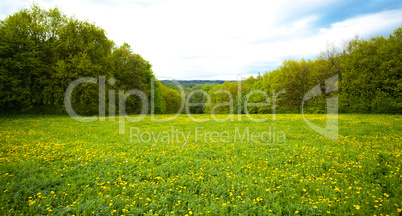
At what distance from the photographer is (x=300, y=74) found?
120 ft

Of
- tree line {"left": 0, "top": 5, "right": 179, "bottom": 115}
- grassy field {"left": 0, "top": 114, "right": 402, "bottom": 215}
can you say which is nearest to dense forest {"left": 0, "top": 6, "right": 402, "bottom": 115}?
tree line {"left": 0, "top": 5, "right": 179, "bottom": 115}

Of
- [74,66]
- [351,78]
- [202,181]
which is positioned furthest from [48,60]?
[351,78]

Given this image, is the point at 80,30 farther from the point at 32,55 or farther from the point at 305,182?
the point at 305,182

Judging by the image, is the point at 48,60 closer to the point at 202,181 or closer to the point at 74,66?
the point at 74,66

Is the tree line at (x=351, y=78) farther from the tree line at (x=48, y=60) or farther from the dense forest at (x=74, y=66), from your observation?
the tree line at (x=48, y=60)

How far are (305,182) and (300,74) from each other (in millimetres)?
36519

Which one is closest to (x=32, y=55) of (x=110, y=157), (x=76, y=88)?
(x=76, y=88)

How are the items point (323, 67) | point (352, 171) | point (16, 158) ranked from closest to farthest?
point (352, 171) < point (16, 158) < point (323, 67)

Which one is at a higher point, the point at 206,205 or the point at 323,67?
the point at 323,67

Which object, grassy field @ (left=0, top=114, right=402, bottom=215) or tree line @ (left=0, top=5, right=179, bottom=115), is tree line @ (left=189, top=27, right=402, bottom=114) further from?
tree line @ (left=0, top=5, right=179, bottom=115)

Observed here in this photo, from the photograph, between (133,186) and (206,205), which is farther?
(133,186)

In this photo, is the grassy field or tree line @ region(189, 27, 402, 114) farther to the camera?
tree line @ region(189, 27, 402, 114)

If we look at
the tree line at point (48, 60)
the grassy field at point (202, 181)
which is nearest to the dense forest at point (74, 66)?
the tree line at point (48, 60)

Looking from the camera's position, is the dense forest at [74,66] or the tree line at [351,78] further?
the tree line at [351,78]
